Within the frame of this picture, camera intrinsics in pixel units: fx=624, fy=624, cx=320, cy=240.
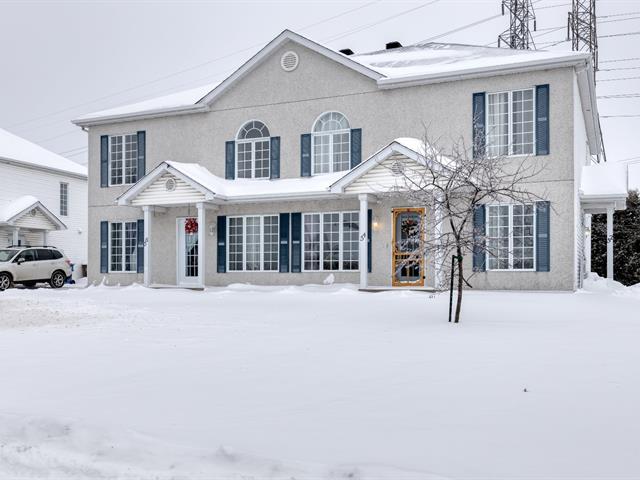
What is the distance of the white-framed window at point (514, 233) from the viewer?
16.1 metres

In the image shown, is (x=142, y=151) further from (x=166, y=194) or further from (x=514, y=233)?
Result: (x=514, y=233)

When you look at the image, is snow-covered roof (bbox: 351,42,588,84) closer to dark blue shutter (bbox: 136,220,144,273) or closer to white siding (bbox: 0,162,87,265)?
dark blue shutter (bbox: 136,220,144,273)

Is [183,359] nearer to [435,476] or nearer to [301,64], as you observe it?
[435,476]

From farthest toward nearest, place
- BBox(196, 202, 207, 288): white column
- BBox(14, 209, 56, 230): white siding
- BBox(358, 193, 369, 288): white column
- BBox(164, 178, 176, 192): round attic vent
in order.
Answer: BBox(14, 209, 56, 230): white siding, BBox(164, 178, 176, 192): round attic vent, BBox(196, 202, 207, 288): white column, BBox(358, 193, 369, 288): white column

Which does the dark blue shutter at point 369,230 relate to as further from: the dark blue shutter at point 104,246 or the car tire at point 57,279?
the car tire at point 57,279

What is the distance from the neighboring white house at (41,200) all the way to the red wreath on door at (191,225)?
9388 millimetres

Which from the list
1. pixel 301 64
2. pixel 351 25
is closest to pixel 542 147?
pixel 301 64

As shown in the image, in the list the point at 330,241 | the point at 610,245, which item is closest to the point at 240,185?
the point at 330,241

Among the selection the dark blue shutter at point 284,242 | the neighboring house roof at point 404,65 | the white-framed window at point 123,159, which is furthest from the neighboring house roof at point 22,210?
the dark blue shutter at point 284,242

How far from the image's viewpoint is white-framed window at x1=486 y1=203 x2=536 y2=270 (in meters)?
16.1

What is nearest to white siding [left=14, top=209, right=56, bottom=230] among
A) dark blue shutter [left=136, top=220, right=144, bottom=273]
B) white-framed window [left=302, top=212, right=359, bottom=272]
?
dark blue shutter [left=136, top=220, right=144, bottom=273]

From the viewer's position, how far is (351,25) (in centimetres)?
14075

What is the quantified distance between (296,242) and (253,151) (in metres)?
3.42

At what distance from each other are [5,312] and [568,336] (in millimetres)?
10367
